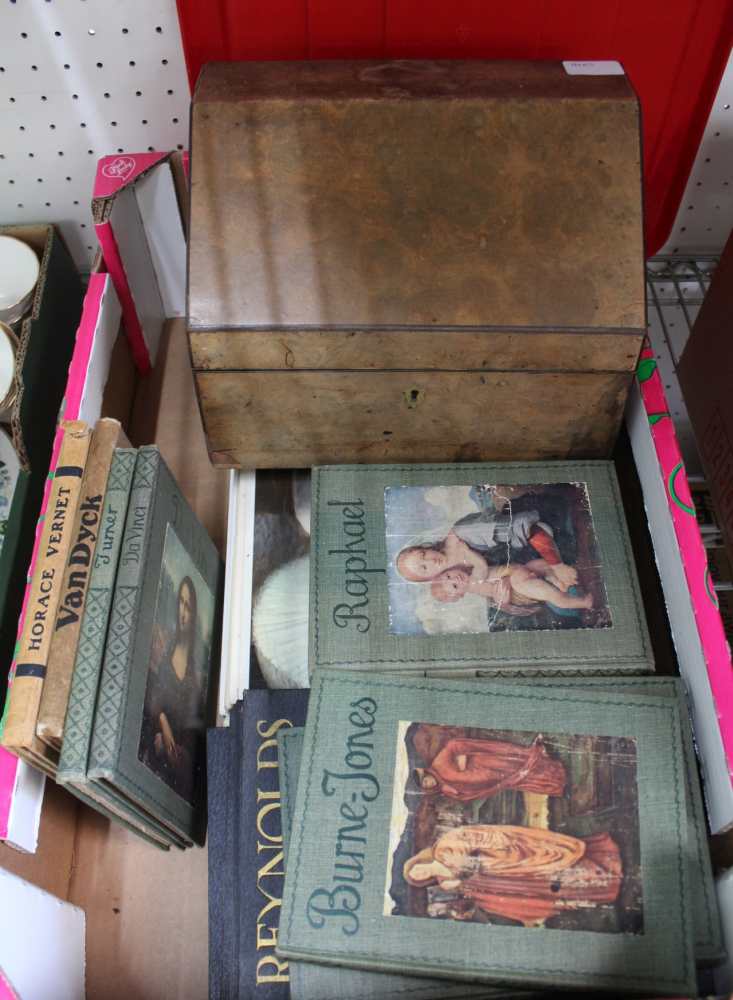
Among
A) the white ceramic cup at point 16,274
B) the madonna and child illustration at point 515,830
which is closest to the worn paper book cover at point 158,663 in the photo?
the madonna and child illustration at point 515,830

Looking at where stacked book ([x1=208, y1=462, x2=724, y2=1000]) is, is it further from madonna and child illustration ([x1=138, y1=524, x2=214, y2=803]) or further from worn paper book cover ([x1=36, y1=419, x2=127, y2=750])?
worn paper book cover ([x1=36, y1=419, x2=127, y2=750])

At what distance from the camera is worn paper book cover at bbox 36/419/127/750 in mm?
690

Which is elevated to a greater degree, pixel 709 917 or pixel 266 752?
pixel 266 752

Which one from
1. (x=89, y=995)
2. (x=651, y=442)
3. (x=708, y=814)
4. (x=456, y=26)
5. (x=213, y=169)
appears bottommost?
(x=89, y=995)

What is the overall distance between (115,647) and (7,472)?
408 millimetres

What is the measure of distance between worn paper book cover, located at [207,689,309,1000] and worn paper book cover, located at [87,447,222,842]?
0.05 meters

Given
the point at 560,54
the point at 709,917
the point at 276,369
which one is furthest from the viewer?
the point at 560,54

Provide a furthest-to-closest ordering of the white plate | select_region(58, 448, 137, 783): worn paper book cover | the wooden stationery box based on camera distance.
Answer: the white plate → the wooden stationery box → select_region(58, 448, 137, 783): worn paper book cover

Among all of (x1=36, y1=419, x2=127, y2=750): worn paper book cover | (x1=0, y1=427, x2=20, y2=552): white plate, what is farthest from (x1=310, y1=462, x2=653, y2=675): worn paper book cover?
(x1=0, y1=427, x2=20, y2=552): white plate

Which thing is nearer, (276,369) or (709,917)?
(709,917)

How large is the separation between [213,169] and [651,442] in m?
0.50

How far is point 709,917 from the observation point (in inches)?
28.0

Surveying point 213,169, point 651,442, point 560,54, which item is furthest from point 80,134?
point 651,442

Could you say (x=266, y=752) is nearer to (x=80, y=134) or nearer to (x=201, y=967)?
(x=201, y=967)
